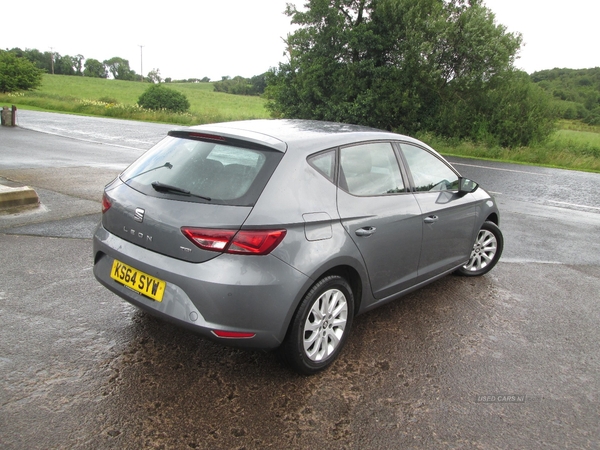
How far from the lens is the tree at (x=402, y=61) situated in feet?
75.6

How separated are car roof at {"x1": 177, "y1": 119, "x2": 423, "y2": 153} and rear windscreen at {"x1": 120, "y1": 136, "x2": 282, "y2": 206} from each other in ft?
0.35

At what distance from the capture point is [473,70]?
2328 cm

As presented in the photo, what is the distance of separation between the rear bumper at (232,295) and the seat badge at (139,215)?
0.26m

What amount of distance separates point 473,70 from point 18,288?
2300 centimetres

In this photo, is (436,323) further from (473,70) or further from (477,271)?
(473,70)

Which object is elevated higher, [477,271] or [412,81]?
[412,81]

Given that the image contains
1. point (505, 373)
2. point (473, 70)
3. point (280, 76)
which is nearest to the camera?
point (505, 373)

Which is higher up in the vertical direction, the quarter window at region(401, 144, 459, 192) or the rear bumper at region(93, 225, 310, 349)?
the quarter window at region(401, 144, 459, 192)

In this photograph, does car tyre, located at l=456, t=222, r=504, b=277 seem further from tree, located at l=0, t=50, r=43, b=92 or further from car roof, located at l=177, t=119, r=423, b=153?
tree, located at l=0, t=50, r=43, b=92

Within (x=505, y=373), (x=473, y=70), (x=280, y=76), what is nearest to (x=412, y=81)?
(x=473, y=70)

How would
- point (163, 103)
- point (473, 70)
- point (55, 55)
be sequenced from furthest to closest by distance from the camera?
point (55, 55) → point (163, 103) → point (473, 70)

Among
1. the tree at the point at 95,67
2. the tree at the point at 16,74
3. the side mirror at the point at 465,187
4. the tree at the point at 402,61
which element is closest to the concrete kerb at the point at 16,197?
the side mirror at the point at 465,187

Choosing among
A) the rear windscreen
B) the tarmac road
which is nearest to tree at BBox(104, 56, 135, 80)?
the tarmac road

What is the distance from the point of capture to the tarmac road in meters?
2.72
